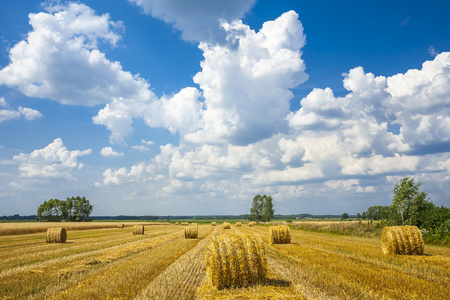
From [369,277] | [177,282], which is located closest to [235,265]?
[177,282]

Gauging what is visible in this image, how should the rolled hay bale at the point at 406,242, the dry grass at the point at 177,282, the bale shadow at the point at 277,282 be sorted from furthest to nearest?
1. the rolled hay bale at the point at 406,242
2. the bale shadow at the point at 277,282
3. the dry grass at the point at 177,282

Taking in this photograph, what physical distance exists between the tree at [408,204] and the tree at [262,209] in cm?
9113

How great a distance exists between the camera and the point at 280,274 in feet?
33.1

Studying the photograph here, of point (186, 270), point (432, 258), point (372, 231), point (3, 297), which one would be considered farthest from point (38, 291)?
point (372, 231)

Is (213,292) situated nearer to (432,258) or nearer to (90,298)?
(90,298)

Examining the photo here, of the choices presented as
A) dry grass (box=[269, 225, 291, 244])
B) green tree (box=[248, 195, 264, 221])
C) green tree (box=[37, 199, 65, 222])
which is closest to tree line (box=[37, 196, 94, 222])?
green tree (box=[37, 199, 65, 222])

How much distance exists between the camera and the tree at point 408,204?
2475 cm

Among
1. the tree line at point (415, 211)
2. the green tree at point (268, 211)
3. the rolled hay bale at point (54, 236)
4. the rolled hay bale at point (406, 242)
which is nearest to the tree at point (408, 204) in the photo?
the tree line at point (415, 211)

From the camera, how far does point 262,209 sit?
122 meters

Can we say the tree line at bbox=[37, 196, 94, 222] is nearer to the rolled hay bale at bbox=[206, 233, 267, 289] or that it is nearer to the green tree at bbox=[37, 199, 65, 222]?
the green tree at bbox=[37, 199, 65, 222]

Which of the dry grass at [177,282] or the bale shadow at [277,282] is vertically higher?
the bale shadow at [277,282]

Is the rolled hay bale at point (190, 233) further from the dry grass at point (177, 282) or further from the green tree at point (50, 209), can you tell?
the green tree at point (50, 209)

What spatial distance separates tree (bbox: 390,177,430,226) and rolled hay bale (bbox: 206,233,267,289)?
21663 millimetres

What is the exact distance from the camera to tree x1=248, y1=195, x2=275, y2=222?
11662 cm
